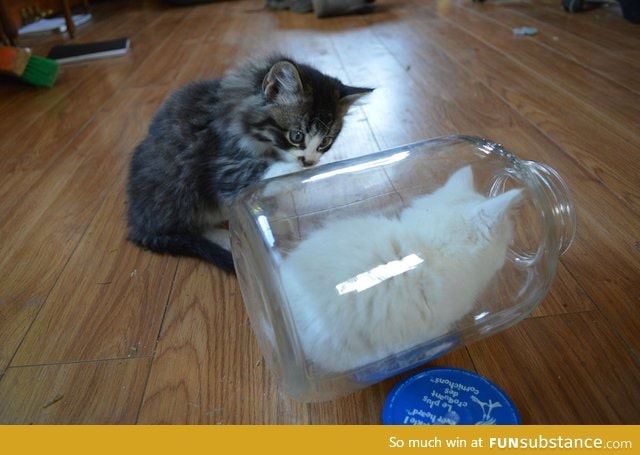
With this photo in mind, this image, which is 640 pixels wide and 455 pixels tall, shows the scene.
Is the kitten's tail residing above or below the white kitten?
below

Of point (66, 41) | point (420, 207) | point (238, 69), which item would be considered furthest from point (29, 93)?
point (420, 207)

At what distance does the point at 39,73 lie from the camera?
75.6 inches

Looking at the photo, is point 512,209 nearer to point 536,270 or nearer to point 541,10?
point 536,270

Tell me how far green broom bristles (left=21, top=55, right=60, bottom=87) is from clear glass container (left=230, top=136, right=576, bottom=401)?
5.41 feet

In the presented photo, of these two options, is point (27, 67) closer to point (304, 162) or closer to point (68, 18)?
point (68, 18)

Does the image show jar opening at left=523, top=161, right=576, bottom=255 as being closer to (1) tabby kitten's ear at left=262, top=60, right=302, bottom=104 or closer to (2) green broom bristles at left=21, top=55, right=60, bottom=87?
(1) tabby kitten's ear at left=262, top=60, right=302, bottom=104

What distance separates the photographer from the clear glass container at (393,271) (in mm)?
573

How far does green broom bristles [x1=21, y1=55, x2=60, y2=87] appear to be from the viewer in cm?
192

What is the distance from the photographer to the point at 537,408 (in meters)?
0.59

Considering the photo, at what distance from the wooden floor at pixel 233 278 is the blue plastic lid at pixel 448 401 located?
0.03 meters

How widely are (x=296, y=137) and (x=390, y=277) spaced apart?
44 centimetres

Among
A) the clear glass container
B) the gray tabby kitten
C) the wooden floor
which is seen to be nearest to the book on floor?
the wooden floor

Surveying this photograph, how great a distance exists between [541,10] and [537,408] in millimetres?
2680

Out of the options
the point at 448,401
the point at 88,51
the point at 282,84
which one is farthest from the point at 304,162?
the point at 88,51
